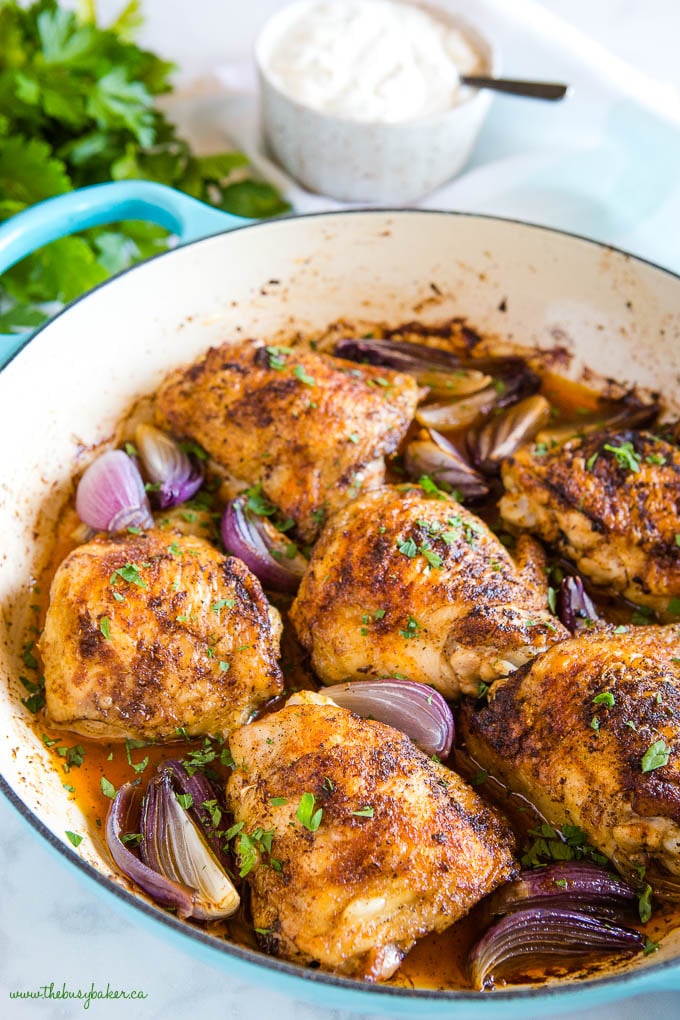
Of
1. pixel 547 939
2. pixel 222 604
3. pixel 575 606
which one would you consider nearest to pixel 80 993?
pixel 222 604

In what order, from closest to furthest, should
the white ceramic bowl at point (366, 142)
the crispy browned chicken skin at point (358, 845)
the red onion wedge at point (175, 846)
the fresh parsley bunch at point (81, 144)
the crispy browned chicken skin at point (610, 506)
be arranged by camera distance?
the crispy browned chicken skin at point (358, 845) < the red onion wedge at point (175, 846) < the crispy browned chicken skin at point (610, 506) < the fresh parsley bunch at point (81, 144) < the white ceramic bowl at point (366, 142)

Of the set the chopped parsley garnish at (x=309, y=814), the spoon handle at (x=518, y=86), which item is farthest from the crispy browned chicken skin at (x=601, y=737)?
the spoon handle at (x=518, y=86)

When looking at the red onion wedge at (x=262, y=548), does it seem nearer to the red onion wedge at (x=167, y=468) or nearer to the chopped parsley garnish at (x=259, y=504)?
the chopped parsley garnish at (x=259, y=504)

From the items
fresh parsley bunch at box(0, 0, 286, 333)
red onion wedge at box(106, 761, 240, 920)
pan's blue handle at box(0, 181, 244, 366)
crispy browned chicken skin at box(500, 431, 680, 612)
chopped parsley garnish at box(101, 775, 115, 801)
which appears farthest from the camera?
fresh parsley bunch at box(0, 0, 286, 333)

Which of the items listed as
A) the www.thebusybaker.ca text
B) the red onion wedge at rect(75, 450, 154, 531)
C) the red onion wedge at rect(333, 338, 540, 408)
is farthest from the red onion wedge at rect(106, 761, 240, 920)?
the red onion wedge at rect(333, 338, 540, 408)

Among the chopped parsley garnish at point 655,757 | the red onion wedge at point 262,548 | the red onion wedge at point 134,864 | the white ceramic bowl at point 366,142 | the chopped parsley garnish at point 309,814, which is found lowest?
the red onion wedge at point 134,864

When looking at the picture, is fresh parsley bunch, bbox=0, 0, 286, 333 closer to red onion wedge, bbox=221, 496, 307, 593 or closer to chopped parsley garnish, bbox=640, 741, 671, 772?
red onion wedge, bbox=221, 496, 307, 593

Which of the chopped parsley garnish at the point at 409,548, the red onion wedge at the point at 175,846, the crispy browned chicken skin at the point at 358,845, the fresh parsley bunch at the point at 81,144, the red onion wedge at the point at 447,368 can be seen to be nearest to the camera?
the crispy browned chicken skin at the point at 358,845
